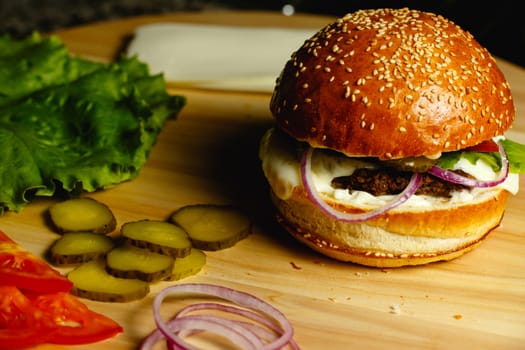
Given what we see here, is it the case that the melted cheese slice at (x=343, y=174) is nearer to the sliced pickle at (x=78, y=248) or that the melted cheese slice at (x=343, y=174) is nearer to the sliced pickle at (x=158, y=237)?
the sliced pickle at (x=158, y=237)

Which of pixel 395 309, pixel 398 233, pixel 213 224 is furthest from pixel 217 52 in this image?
pixel 395 309

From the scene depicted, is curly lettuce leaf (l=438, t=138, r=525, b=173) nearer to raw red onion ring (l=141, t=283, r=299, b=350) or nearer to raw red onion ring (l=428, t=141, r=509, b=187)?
raw red onion ring (l=428, t=141, r=509, b=187)

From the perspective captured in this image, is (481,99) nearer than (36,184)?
Yes

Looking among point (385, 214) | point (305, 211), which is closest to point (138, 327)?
point (305, 211)

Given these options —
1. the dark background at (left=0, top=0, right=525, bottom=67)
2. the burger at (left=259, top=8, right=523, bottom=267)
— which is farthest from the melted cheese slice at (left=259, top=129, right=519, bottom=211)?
the dark background at (left=0, top=0, right=525, bottom=67)

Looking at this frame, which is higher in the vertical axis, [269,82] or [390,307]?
[269,82]

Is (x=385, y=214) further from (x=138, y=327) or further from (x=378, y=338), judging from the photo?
(x=138, y=327)
